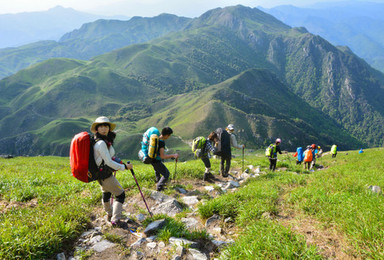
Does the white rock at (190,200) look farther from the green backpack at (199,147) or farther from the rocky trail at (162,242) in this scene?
the green backpack at (199,147)

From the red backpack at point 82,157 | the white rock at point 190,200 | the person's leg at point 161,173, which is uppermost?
the red backpack at point 82,157

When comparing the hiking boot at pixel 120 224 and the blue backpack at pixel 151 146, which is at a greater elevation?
the blue backpack at pixel 151 146

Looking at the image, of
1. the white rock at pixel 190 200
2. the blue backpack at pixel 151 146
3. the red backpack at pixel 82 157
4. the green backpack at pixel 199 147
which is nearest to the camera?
the red backpack at pixel 82 157

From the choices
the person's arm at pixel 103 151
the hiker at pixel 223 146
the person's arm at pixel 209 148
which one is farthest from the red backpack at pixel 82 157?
the hiker at pixel 223 146

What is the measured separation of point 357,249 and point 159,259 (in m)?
3.65

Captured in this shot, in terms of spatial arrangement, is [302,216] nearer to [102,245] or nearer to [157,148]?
[102,245]

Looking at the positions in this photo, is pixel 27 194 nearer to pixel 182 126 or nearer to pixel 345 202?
pixel 345 202

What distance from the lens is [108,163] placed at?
17.5 ft

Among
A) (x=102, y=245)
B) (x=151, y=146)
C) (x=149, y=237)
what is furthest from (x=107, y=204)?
(x=151, y=146)

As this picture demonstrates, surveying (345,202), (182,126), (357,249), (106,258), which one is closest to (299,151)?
(345,202)

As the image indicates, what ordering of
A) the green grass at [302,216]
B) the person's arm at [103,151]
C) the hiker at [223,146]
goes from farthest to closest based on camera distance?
1. the hiker at [223,146]
2. the person's arm at [103,151]
3. the green grass at [302,216]

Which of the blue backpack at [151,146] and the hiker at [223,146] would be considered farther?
the hiker at [223,146]

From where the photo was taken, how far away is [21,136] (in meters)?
196

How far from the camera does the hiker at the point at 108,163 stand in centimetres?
532
